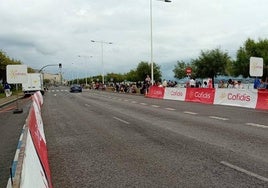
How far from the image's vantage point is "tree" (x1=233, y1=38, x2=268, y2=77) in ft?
244

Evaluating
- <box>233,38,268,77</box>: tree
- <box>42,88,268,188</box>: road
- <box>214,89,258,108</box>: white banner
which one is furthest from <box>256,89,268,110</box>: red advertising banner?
<box>233,38,268,77</box>: tree

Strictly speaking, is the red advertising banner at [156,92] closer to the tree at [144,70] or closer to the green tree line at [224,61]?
the green tree line at [224,61]

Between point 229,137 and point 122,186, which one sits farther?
point 229,137

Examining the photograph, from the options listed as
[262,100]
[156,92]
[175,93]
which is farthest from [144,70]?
[262,100]

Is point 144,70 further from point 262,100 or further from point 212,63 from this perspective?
point 262,100

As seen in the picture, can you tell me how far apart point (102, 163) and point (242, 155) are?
110 inches

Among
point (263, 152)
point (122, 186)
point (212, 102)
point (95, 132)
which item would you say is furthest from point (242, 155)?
point (212, 102)

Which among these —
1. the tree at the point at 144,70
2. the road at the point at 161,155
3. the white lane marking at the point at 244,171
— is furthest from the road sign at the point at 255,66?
the tree at the point at 144,70

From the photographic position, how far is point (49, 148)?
9.93m

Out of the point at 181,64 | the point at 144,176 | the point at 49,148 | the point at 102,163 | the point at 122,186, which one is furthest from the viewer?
the point at 181,64

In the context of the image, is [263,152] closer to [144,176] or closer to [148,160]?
[148,160]

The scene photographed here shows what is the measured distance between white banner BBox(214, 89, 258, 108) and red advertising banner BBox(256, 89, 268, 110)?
0.29 metres

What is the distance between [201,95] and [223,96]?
10.0 ft

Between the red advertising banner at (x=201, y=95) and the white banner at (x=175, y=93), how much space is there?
0.86 m
